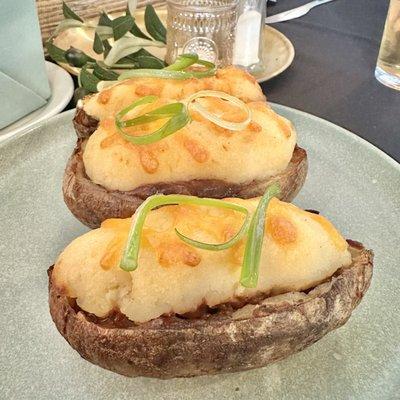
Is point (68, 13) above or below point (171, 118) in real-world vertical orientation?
below

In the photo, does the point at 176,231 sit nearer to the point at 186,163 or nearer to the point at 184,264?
the point at 184,264

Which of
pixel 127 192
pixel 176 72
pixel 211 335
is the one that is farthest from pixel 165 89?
pixel 211 335

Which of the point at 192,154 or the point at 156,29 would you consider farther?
the point at 156,29

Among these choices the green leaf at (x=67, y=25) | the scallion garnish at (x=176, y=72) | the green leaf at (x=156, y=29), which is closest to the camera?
the scallion garnish at (x=176, y=72)

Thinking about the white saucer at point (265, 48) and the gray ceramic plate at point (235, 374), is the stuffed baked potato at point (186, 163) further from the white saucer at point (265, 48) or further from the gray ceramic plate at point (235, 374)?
the white saucer at point (265, 48)

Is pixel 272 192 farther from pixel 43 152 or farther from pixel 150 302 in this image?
pixel 43 152

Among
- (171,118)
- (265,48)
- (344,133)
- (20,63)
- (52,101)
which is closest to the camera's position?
(171,118)

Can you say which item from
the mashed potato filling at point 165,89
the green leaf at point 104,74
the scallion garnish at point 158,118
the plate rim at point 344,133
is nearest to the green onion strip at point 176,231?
the scallion garnish at point 158,118

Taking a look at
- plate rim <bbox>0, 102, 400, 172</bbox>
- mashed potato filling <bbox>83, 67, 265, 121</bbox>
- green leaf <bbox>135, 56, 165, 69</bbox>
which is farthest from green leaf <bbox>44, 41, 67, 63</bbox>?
mashed potato filling <bbox>83, 67, 265, 121</bbox>
